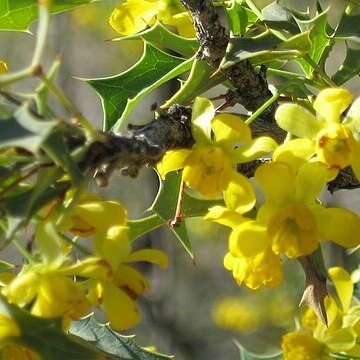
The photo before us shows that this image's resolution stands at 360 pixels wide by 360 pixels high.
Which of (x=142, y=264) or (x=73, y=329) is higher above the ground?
(x=73, y=329)

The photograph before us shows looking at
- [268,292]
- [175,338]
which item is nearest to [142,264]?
[175,338]

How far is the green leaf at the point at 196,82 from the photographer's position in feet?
3.37

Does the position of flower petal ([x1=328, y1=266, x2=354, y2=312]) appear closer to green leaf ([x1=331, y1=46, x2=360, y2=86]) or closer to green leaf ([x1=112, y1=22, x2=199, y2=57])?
green leaf ([x1=331, y1=46, x2=360, y2=86])

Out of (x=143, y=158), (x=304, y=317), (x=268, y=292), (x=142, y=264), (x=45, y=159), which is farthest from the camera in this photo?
(x=268, y=292)

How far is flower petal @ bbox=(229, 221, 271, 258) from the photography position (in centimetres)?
97

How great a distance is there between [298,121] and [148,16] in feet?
1.13

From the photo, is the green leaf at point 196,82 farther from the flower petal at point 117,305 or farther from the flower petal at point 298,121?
the flower petal at point 117,305

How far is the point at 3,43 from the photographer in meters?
6.46

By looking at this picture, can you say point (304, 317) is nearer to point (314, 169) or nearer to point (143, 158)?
point (314, 169)

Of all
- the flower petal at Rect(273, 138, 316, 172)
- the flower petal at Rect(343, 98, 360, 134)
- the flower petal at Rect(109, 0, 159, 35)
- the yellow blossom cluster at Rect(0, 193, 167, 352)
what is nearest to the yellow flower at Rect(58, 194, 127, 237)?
the yellow blossom cluster at Rect(0, 193, 167, 352)

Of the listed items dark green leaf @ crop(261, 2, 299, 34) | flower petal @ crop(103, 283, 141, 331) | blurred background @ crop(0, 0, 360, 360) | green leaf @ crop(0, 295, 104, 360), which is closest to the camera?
green leaf @ crop(0, 295, 104, 360)

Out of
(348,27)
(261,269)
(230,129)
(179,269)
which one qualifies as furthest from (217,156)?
(179,269)

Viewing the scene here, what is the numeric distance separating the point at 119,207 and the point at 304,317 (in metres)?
0.52

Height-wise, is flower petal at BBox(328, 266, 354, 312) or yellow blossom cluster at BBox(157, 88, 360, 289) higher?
yellow blossom cluster at BBox(157, 88, 360, 289)
